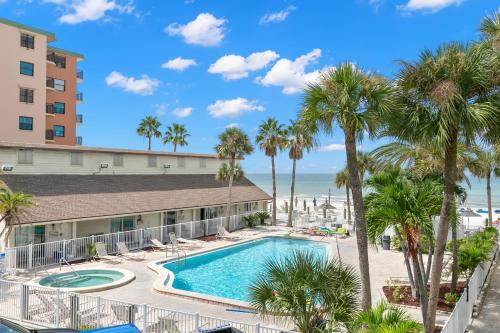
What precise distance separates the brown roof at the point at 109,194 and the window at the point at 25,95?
17161mm

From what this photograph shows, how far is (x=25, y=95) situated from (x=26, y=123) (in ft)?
9.11

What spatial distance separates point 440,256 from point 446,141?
2891 millimetres

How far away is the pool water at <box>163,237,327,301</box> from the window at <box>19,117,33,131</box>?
Answer: 1025 inches

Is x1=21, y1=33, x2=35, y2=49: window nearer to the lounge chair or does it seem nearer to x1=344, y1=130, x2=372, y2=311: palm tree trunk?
the lounge chair

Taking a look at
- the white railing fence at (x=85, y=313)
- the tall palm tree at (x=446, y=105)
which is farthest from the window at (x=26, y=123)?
the tall palm tree at (x=446, y=105)

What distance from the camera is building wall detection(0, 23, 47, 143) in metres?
38.6

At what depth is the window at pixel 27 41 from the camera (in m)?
40.0

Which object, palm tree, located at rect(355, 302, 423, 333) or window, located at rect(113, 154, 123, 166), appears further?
window, located at rect(113, 154, 123, 166)

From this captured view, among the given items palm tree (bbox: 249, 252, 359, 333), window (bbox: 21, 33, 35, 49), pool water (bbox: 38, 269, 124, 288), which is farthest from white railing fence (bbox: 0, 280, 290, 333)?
window (bbox: 21, 33, 35, 49)

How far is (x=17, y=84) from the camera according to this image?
3981cm

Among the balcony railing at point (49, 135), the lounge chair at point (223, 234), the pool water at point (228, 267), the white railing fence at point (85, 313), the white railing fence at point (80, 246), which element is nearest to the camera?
the white railing fence at point (85, 313)

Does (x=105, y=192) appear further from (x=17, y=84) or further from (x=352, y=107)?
(x=352, y=107)

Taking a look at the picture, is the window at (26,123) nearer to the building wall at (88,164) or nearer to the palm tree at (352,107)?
the building wall at (88,164)

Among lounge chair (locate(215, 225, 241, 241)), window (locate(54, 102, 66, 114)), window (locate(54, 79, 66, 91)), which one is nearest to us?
lounge chair (locate(215, 225, 241, 241))
